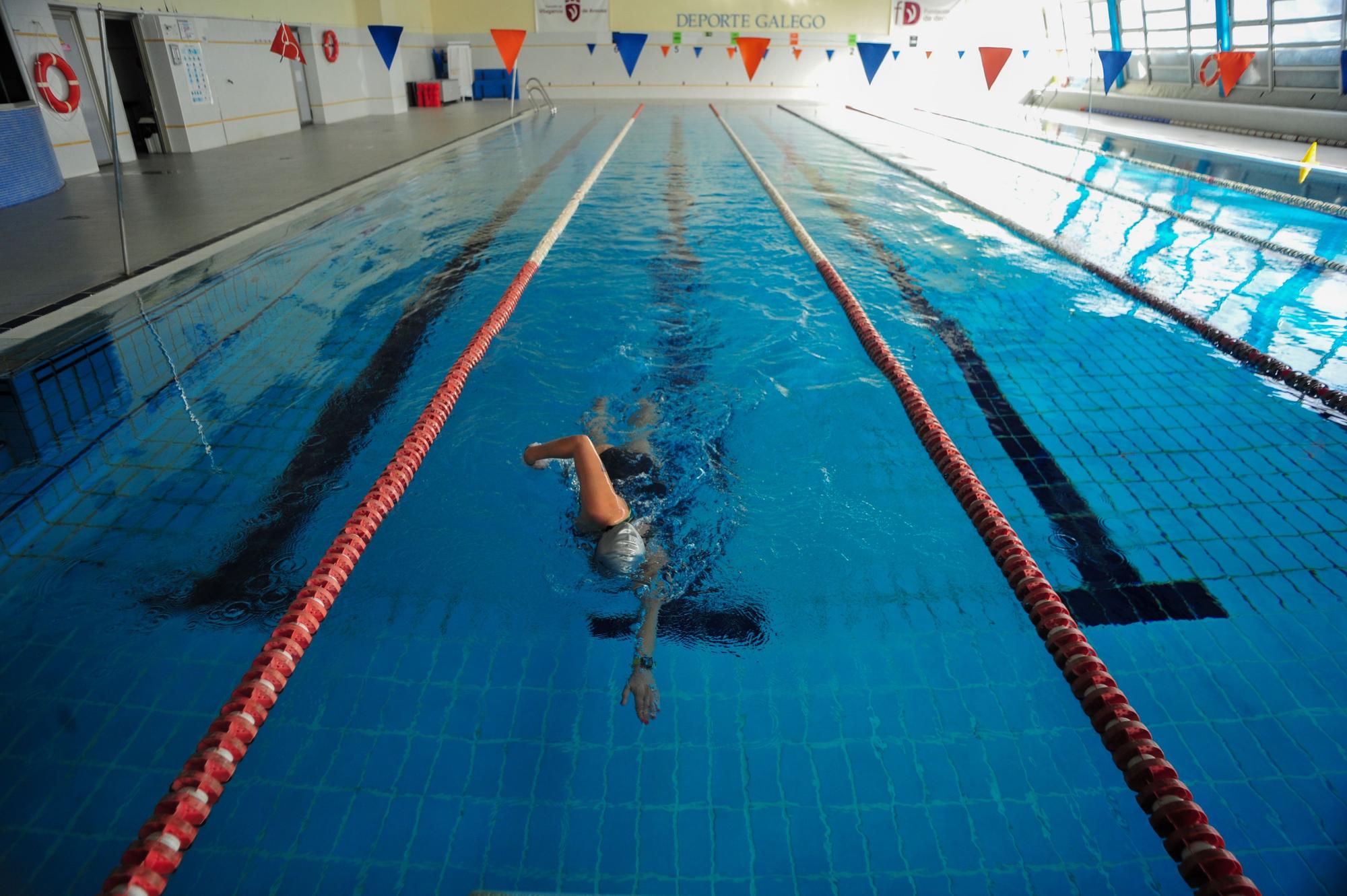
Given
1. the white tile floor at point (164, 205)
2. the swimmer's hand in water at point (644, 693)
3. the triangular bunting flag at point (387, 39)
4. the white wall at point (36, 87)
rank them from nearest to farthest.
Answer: the swimmer's hand in water at point (644, 693) → the white tile floor at point (164, 205) → the white wall at point (36, 87) → the triangular bunting flag at point (387, 39)

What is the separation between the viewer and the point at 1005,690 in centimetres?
196

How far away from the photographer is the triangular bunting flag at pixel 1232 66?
1191 cm

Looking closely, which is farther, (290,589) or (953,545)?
(953,545)

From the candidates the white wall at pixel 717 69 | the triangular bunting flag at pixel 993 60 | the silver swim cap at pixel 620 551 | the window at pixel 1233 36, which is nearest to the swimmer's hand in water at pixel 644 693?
the silver swim cap at pixel 620 551

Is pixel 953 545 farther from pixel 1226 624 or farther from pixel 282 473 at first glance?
pixel 282 473

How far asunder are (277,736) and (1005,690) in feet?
6.34

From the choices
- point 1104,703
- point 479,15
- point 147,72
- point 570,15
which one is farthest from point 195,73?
point 570,15

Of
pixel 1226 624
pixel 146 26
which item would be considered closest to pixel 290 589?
pixel 1226 624

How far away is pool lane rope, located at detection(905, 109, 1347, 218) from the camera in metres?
7.00

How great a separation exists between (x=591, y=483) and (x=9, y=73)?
23.6 feet

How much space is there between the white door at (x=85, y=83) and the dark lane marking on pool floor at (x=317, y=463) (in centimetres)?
535

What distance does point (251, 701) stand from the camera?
A: 158 centimetres

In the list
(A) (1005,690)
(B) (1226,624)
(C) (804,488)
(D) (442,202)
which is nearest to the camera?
(A) (1005,690)

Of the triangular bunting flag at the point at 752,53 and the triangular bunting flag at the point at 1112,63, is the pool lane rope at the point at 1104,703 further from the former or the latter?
the triangular bunting flag at the point at 752,53
